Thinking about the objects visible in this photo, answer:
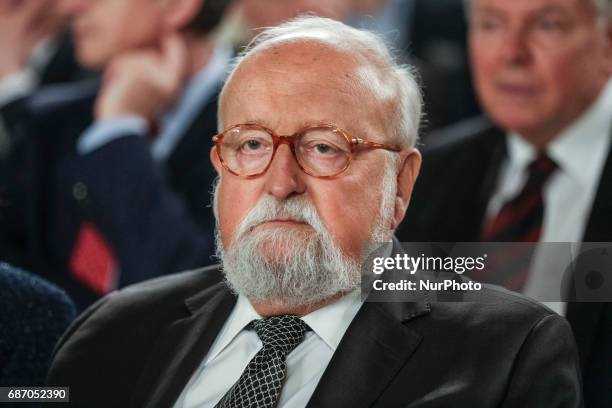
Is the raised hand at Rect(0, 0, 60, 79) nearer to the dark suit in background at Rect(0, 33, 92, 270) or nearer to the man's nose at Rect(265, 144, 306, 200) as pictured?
the dark suit in background at Rect(0, 33, 92, 270)

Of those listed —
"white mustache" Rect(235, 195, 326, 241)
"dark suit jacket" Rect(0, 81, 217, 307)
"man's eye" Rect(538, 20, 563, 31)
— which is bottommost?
"dark suit jacket" Rect(0, 81, 217, 307)

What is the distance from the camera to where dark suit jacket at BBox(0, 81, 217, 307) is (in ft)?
8.84

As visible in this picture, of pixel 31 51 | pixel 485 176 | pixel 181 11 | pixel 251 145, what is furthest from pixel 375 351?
pixel 31 51

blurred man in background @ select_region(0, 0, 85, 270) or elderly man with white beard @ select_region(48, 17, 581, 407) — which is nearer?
elderly man with white beard @ select_region(48, 17, 581, 407)

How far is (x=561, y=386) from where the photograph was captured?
4.93 feet

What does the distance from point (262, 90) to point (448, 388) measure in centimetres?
54

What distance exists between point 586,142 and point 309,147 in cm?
98

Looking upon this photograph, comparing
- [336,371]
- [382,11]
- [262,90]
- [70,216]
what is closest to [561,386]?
[336,371]

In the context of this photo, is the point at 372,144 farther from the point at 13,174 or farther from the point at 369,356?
the point at 13,174

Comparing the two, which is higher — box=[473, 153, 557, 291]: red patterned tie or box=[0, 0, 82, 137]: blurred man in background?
box=[0, 0, 82, 137]: blurred man in background

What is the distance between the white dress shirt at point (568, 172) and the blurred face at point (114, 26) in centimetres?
117

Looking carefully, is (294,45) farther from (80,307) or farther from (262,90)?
(80,307)

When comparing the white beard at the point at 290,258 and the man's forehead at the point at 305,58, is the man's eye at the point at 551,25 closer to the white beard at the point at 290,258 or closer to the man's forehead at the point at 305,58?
the man's forehead at the point at 305,58

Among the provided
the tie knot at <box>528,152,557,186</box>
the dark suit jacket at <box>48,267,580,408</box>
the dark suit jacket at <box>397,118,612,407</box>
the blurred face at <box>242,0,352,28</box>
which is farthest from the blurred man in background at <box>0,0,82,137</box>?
the dark suit jacket at <box>48,267,580,408</box>
